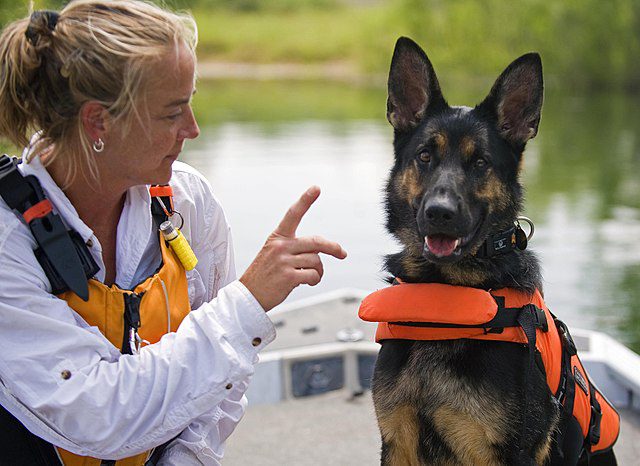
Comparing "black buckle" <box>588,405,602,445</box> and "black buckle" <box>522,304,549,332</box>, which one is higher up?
"black buckle" <box>522,304,549,332</box>

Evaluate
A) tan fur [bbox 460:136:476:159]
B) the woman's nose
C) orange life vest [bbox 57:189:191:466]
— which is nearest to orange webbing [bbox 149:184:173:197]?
orange life vest [bbox 57:189:191:466]

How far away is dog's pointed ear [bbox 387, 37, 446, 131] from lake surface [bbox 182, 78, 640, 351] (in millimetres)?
290

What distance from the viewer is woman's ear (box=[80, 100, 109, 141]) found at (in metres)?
2.27

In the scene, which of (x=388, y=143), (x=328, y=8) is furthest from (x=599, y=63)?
(x=328, y=8)

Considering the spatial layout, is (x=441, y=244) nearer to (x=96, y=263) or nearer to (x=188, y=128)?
(x=188, y=128)

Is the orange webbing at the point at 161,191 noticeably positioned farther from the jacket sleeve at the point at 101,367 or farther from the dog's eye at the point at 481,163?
the dog's eye at the point at 481,163

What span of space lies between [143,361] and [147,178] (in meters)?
0.54

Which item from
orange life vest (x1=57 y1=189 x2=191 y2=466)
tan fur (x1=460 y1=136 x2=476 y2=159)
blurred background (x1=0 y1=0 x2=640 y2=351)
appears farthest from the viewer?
blurred background (x1=0 y1=0 x2=640 y2=351)

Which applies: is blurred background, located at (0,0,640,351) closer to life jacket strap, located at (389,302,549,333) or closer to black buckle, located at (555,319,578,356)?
life jacket strap, located at (389,302,549,333)

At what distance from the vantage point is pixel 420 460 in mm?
2670

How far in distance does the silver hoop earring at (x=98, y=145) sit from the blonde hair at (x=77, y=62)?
18 millimetres

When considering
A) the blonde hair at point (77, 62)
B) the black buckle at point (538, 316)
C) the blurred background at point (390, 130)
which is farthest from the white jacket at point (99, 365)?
the blurred background at point (390, 130)

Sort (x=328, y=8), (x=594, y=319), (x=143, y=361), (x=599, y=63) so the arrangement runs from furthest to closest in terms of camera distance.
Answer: (x=328, y=8)
(x=599, y=63)
(x=594, y=319)
(x=143, y=361)

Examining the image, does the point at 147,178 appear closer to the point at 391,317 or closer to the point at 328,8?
the point at 391,317
